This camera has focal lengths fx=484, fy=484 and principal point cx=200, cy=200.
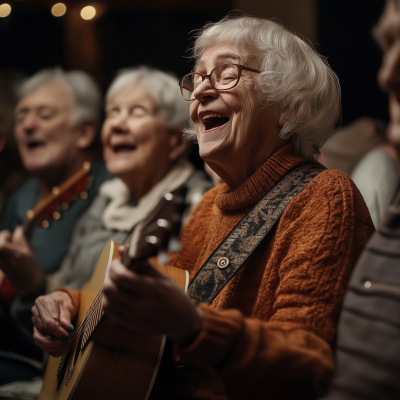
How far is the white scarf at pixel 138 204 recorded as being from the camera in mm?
2859

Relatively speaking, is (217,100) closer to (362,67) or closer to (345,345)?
(345,345)

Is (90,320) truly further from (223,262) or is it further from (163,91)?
(163,91)

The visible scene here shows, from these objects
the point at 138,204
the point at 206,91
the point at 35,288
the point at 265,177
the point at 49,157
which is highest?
the point at 206,91

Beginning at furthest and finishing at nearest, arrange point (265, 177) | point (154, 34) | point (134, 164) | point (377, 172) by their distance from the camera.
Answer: point (154, 34) < point (134, 164) < point (377, 172) < point (265, 177)

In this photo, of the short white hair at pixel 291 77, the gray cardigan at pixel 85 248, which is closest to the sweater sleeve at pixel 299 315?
the short white hair at pixel 291 77

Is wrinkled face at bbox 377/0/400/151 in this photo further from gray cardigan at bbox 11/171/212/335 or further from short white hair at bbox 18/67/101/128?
short white hair at bbox 18/67/101/128

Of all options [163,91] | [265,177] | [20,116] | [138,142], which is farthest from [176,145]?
[265,177]

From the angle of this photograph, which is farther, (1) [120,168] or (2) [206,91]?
(1) [120,168]

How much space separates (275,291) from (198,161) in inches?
76.6

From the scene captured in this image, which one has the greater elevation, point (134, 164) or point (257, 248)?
point (257, 248)

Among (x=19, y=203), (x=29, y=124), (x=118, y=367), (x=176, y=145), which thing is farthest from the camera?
(x=19, y=203)

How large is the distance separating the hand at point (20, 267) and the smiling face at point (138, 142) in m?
0.71

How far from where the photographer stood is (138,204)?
298 centimetres

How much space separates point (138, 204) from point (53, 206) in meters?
0.67
